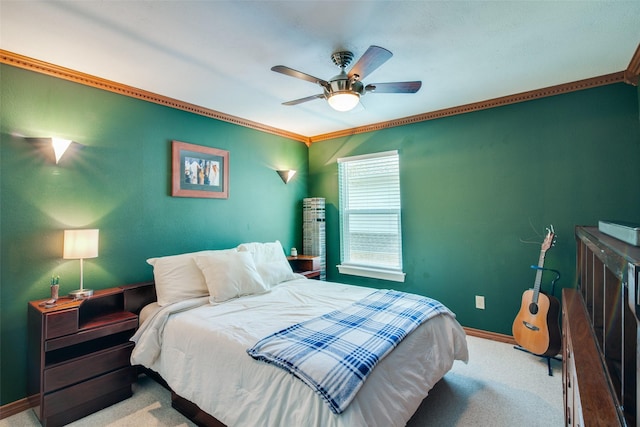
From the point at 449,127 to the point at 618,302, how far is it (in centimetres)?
305

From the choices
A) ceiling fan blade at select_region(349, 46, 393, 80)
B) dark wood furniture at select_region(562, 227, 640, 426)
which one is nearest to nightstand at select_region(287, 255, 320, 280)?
ceiling fan blade at select_region(349, 46, 393, 80)

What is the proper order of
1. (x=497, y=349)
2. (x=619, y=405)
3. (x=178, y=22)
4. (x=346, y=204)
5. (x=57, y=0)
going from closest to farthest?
(x=619, y=405) < (x=57, y=0) < (x=178, y=22) < (x=497, y=349) < (x=346, y=204)

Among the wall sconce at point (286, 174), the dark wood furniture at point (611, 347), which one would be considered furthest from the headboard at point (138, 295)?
the dark wood furniture at point (611, 347)

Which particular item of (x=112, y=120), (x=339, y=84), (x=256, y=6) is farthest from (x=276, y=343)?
(x=112, y=120)

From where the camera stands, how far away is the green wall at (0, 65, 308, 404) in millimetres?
2279

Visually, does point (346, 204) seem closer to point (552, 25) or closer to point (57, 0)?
point (552, 25)

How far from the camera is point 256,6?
5.92ft

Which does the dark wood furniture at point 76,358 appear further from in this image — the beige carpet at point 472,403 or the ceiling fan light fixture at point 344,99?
the ceiling fan light fixture at point 344,99

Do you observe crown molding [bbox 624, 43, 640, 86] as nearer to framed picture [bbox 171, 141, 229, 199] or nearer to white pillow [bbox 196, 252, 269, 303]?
white pillow [bbox 196, 252, 269, 303]

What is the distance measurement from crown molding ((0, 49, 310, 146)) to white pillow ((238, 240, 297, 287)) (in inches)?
60.8

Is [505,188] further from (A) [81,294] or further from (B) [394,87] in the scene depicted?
(A) [81,294]

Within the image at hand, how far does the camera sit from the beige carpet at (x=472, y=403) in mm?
2100

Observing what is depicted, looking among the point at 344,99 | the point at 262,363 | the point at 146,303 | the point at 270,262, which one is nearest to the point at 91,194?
the point at 146,303

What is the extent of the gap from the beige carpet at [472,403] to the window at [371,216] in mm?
1488
